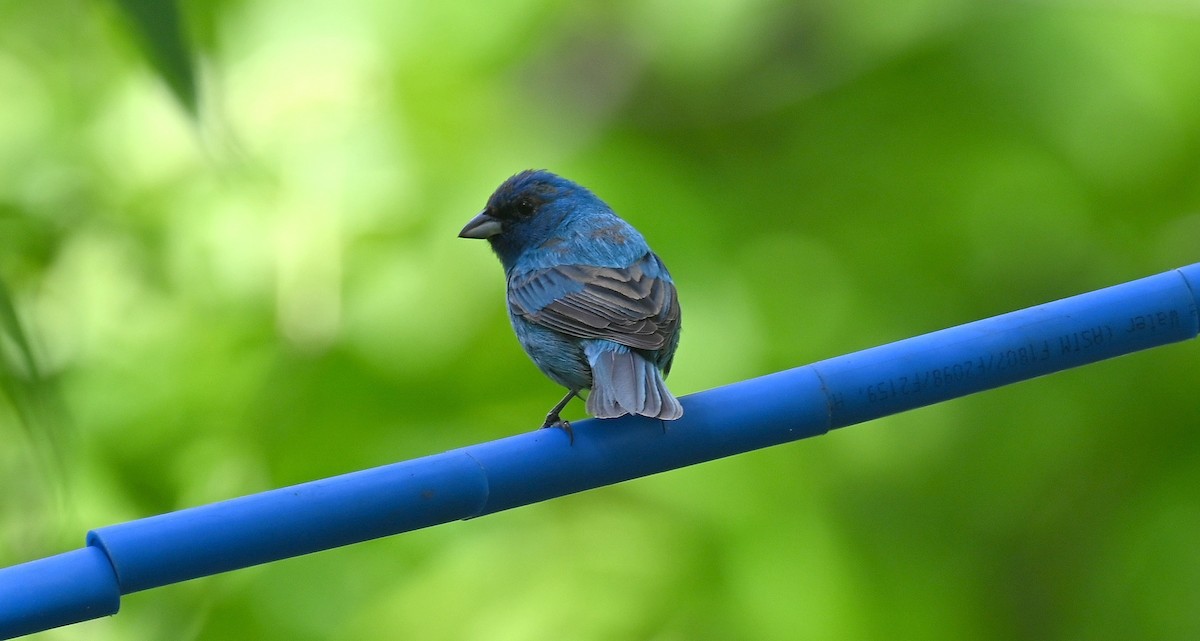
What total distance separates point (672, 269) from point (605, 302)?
0.99 m

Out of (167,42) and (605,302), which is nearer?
(167,42)

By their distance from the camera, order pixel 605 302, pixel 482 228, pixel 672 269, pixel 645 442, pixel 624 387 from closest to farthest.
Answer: pixel 645 442 < pixel 624 387 < pixel 605 302 < pixel 482 228 < pixel 672 269

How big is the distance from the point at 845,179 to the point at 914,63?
0.44 m

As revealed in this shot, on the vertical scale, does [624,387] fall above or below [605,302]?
below

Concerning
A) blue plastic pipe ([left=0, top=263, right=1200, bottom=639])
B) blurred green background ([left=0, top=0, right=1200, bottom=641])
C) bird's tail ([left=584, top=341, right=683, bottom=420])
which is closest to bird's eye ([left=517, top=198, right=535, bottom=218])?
blurred green background ([left=0, top=0, right=1200, bottom=641])

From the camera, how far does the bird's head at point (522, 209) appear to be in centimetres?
405

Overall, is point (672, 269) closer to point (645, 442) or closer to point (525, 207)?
point (525, 207)

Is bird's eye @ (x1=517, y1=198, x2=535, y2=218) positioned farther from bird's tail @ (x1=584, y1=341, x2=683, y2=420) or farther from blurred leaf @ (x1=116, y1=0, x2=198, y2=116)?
blurred leaf @ (x1=116, y1=0, x2=198, y2=116)

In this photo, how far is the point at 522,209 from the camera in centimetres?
409

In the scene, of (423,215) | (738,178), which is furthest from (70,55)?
(738,178)

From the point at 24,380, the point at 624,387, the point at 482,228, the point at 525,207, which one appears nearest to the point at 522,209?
the point at 525,207

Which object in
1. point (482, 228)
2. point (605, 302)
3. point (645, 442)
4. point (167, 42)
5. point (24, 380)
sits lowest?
point (645, 442)

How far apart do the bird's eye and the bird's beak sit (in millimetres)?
70

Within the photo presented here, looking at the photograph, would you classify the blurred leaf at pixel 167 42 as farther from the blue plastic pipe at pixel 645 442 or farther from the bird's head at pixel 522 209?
the bird's head at pixel 522 209
